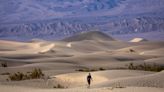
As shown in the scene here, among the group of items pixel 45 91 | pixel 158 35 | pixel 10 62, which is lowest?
pixel 45 91

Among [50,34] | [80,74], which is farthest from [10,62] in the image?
[50,34]

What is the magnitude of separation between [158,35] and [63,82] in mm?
131018

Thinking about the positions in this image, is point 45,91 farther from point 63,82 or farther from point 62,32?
point 62,32

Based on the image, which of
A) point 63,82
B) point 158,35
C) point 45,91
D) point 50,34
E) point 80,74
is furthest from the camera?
point 50,34

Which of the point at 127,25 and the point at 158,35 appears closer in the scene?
the point at 158,35

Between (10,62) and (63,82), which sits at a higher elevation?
(10,62)

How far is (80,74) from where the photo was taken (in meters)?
22.5

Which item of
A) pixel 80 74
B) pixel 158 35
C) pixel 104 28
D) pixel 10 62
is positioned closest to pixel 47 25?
pixel 104 28

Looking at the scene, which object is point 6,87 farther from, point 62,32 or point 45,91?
point 62,32

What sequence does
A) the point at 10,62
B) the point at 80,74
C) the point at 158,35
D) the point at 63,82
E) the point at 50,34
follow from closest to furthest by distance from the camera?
the point at 63,82 < the point at 80,74 < the point at 10,62 < the point at 158,35 < the point at 50,34

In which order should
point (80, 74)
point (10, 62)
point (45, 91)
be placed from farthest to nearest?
point (10, 62) < point (80, 74) < point (45, 91)

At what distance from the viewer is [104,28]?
6949 inches

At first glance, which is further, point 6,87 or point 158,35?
point 158,35

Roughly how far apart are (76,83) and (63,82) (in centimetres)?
59
